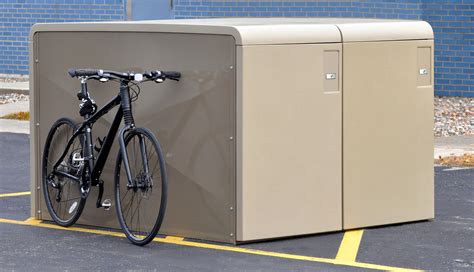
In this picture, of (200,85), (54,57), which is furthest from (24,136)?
(200,85)

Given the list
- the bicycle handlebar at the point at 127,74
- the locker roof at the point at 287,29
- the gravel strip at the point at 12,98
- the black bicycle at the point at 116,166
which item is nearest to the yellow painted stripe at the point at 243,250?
the black bicycle at the point at 116,166

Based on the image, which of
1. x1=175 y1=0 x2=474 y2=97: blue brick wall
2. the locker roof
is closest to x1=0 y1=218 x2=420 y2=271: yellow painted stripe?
the locker roof

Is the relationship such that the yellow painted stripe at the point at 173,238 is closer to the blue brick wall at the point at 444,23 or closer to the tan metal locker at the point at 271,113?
the tan metal locker at the point at 271,113

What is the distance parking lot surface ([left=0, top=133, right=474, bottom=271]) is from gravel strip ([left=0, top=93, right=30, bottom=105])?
30.6 ft

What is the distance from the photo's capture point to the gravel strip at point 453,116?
47.9ft

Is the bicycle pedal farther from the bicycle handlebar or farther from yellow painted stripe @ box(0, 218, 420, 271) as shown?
the bicycle handlebar

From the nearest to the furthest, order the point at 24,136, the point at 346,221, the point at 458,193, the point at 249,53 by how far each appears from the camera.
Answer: the point at 249,53, the point at 346,221, the point at 458,193, the point at 24,136

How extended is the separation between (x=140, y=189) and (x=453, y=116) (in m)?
8.76

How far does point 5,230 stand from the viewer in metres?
8.40

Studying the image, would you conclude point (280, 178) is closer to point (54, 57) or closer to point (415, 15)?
point (54, 57)

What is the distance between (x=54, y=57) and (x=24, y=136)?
5.61 m

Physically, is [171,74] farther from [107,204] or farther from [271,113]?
[107,204]

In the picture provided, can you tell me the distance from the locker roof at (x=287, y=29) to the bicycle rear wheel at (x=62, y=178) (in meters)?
0.76

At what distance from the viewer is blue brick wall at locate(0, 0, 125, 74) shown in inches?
803
